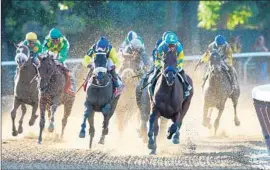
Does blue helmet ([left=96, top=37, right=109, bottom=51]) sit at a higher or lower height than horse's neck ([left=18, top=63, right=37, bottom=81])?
higher

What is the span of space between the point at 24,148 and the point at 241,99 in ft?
27.9

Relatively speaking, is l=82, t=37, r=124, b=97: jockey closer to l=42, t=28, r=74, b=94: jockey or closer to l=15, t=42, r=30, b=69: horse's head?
l=42, t=28, r=74, b=94: jockey

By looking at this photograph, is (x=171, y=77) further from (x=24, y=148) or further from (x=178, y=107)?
(x=24, y=148)

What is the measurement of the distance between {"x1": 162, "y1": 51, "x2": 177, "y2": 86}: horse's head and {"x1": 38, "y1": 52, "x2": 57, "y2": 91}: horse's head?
2535 mm

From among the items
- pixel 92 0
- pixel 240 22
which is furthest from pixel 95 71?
pixel 240 22

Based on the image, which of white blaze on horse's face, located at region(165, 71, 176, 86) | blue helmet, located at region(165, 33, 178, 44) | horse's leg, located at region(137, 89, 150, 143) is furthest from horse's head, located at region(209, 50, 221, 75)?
white blaze on horse's face, located at region(165, 71, 176, 86)

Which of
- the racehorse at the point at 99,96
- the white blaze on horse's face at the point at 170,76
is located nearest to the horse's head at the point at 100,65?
the racehorse at the point at 99,96

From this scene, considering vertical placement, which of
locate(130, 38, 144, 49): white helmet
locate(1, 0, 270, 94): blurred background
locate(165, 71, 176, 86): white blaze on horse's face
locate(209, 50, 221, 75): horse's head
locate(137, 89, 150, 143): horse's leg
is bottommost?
locate(137, 89, 150, 143): horse's leg

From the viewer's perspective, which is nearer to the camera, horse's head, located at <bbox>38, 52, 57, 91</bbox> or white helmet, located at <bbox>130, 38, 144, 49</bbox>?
horse's head, located at <bbox>38, 52, 57, 91</bbox>

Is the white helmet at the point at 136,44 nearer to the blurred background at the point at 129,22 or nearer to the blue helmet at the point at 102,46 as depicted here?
the blue helmet at the point at 102,46

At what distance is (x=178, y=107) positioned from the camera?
14484 mm

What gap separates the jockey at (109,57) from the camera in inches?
586

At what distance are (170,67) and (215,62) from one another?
377cm

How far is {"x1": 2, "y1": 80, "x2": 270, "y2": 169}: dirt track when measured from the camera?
44.9 ft
